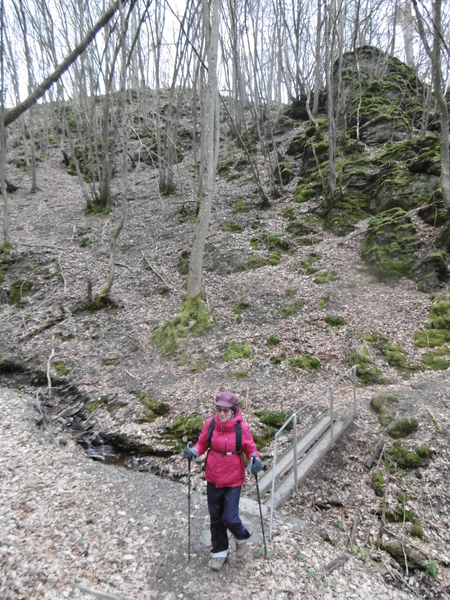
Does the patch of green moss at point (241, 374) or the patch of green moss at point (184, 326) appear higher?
the patch of green moss at point (184, 326)

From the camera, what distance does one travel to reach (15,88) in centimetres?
2128

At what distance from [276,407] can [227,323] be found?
3.25m

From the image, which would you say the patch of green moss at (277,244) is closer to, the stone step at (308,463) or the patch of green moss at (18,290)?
the stone step at (308,463)

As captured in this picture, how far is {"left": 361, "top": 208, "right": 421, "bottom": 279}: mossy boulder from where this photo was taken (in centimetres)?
1031

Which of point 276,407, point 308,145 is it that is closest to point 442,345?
point 276,407

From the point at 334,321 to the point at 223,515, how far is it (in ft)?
20.6

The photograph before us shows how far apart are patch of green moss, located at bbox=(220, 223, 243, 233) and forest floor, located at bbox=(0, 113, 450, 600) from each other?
0.23 metres

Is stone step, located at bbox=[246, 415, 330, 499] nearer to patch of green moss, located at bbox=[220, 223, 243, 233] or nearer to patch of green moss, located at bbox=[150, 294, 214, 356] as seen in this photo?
patch of green moss, located at bbox=[150, 294, 214, 356]

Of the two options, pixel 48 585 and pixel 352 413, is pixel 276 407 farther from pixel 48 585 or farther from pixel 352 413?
pixel 48 585

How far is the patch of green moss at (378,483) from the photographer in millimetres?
5184

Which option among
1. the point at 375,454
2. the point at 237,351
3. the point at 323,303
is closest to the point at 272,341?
the point at 237,351

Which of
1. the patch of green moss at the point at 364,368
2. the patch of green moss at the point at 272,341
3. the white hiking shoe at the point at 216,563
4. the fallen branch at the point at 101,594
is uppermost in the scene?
the patch of green moss at the point at 272,341

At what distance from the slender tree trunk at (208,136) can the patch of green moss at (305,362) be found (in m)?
3.66

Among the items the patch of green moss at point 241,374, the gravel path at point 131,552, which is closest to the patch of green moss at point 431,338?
the patch of green moss at point 241,374
